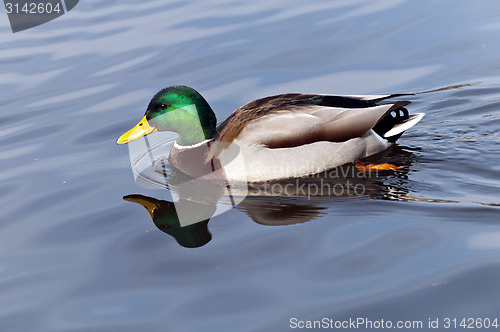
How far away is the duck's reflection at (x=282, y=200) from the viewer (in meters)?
5.07

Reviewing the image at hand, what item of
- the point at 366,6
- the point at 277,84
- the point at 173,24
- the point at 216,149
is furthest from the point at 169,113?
the point at 366,6

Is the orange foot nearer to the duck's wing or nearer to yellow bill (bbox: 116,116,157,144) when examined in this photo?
the duck's wing

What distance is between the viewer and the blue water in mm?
4035

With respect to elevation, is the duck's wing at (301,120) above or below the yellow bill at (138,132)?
below

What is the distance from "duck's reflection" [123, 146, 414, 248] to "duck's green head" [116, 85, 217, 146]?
2.10 feet

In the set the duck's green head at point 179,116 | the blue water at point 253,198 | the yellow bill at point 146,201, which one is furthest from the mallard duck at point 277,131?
the yellow bill at point 146,201

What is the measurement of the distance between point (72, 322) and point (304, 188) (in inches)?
93.4

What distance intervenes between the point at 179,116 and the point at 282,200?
1454 millimetres

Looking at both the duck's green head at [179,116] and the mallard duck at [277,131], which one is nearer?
the mallard duck at [277,131]

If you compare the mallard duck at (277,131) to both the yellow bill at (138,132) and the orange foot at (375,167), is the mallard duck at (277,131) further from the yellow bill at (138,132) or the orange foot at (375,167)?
the orange foot at (375,167)

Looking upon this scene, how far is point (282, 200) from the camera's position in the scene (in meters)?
5.48

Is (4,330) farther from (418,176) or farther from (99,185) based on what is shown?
(418,176)

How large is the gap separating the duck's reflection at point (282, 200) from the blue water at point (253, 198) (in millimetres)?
31

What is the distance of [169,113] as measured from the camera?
629cm
